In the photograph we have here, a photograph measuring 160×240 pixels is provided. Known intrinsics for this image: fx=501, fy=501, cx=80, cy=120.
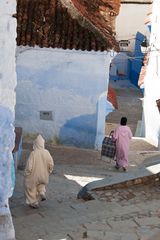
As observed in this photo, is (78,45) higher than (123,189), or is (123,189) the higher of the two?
(78,45)

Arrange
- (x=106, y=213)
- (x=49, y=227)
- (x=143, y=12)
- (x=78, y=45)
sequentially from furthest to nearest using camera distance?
(x=143, y=12)
(x=78, y=45)
(x=106, y=213)
(x=49, y=227)

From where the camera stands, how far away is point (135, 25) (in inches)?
1232

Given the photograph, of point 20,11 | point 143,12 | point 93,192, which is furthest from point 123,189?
point 143,12

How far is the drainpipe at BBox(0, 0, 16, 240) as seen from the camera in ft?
17.5

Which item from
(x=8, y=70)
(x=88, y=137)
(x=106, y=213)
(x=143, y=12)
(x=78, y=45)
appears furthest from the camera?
(x=143, y=12)

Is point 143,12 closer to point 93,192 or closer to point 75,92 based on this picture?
point 75,92

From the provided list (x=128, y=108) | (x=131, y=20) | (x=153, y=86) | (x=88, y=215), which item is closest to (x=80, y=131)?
(x=153, y=86)

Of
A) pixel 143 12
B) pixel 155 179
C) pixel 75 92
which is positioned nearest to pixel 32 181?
pixel 155 179

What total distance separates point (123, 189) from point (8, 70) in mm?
3433

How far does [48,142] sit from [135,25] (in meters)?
19.3

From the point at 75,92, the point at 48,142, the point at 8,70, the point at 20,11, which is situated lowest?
the point at 48,142

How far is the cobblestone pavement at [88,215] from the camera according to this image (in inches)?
253

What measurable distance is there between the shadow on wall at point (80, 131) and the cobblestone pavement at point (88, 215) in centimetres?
418

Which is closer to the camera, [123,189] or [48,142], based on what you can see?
[123,189]
